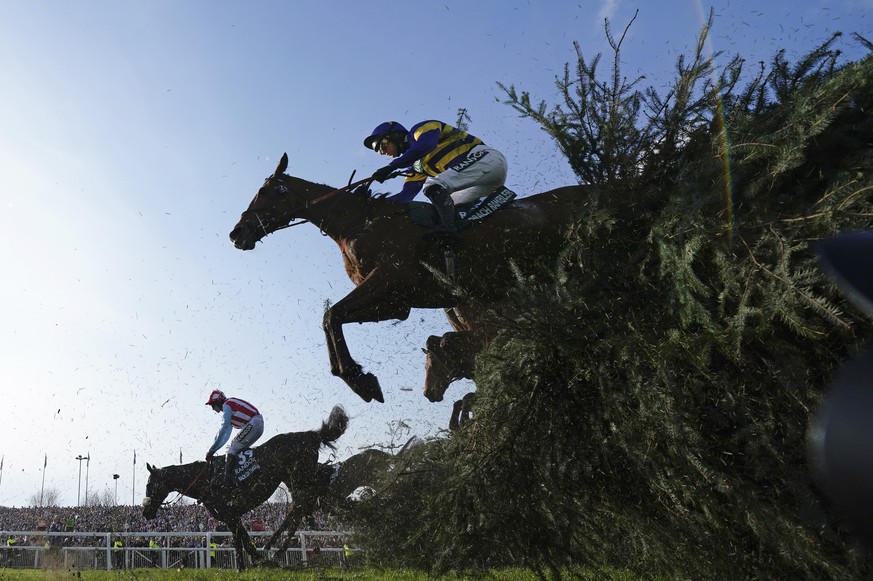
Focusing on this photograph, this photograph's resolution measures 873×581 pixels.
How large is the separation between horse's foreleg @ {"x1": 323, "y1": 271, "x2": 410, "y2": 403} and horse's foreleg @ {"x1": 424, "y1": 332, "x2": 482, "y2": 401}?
3.79ft

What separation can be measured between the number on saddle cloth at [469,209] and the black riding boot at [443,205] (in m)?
0.07

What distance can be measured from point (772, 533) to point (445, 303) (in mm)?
3562

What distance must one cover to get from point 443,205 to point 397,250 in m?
0.59

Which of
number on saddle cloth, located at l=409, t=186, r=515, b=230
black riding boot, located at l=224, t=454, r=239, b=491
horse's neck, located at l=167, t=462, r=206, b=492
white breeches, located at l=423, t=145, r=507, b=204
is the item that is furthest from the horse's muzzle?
horse's neck, located at l=167, t=462, r=206, b=492

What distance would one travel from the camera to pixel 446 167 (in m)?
6.31

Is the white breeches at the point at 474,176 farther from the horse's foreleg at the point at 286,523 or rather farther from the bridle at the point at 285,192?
the horse's foreleg at the point at 286,523

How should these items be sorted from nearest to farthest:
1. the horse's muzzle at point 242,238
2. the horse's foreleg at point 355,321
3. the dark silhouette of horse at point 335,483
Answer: the horse's foreleg at point 355,321 → the horse's muzzle at point 242,238 → the dark silhouette of horse at point 335,483

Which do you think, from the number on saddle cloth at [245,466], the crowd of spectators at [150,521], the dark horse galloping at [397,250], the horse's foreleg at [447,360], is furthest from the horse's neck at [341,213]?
the crowd of spectators at [150,521]

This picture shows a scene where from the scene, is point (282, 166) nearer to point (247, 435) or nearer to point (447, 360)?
point (447, 360)

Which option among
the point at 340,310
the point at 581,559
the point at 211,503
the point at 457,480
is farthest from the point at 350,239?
the point at 211,503

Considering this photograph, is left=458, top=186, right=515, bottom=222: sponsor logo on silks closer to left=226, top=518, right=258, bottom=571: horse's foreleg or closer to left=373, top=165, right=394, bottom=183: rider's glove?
left=373, top=165, right=394, bottom=183: rider's glove

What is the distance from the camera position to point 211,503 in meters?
10.8

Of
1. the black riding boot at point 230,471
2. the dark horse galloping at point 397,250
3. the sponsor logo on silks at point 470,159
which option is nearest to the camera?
the dark horse galloping at point 397,250

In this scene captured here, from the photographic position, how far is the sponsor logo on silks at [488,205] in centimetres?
593
